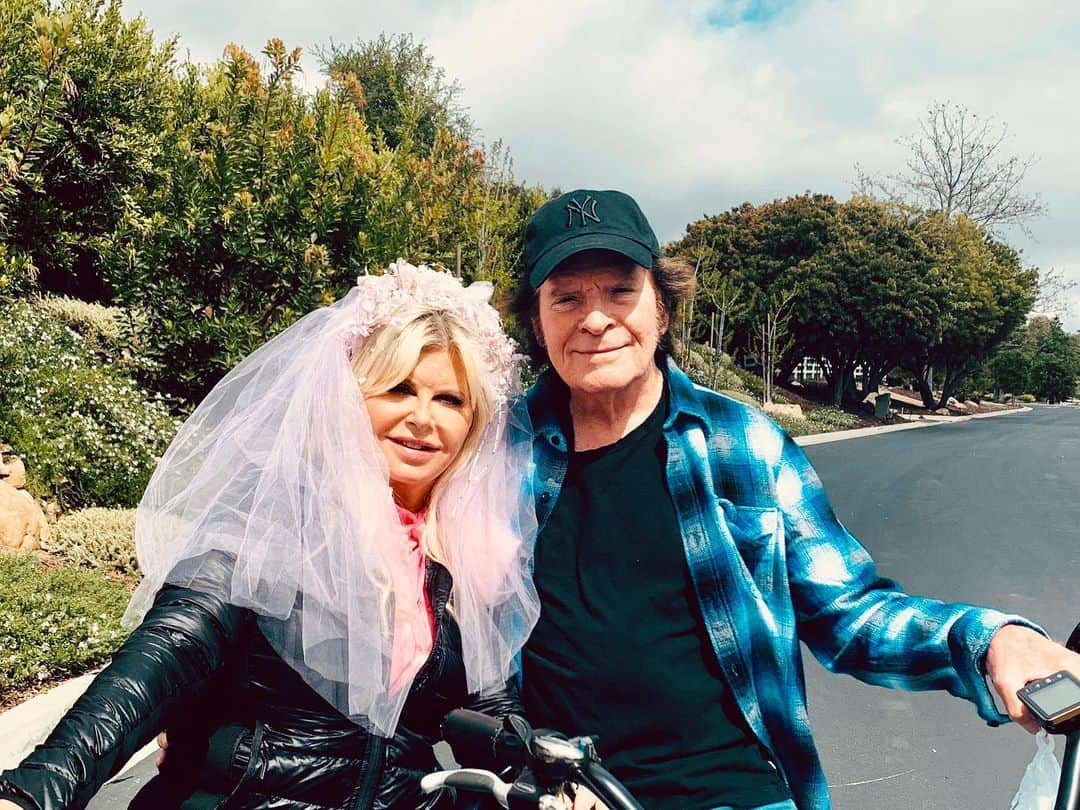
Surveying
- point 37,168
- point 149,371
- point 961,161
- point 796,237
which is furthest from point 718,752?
point 961,161

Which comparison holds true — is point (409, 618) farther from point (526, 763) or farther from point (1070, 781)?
point (1070, 781)

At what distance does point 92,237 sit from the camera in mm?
11305

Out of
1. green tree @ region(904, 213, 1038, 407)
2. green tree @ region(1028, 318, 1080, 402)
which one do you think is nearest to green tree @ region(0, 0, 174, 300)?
green tree @ region(904, 213, 1038, 407)

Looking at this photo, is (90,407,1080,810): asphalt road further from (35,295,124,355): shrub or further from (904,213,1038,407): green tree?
(904,213,1038,407): green tree

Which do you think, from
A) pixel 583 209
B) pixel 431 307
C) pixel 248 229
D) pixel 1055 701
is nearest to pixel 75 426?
pixel 248 229

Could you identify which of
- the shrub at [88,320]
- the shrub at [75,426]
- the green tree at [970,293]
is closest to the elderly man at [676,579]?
the shrub at [75,426]

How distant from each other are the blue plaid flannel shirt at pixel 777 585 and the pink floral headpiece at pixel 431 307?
19.7 inches

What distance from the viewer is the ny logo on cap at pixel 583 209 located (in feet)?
7.02

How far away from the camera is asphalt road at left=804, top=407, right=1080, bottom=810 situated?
13.5 feet

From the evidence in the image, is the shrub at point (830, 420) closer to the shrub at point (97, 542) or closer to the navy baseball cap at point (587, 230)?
the shrub at point (97, 542)

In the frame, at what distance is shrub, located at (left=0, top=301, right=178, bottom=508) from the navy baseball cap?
6925 millimetres

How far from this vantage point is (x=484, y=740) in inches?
57.7

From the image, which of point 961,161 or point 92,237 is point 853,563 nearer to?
point 92,237

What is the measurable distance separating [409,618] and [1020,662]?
1210 mm
